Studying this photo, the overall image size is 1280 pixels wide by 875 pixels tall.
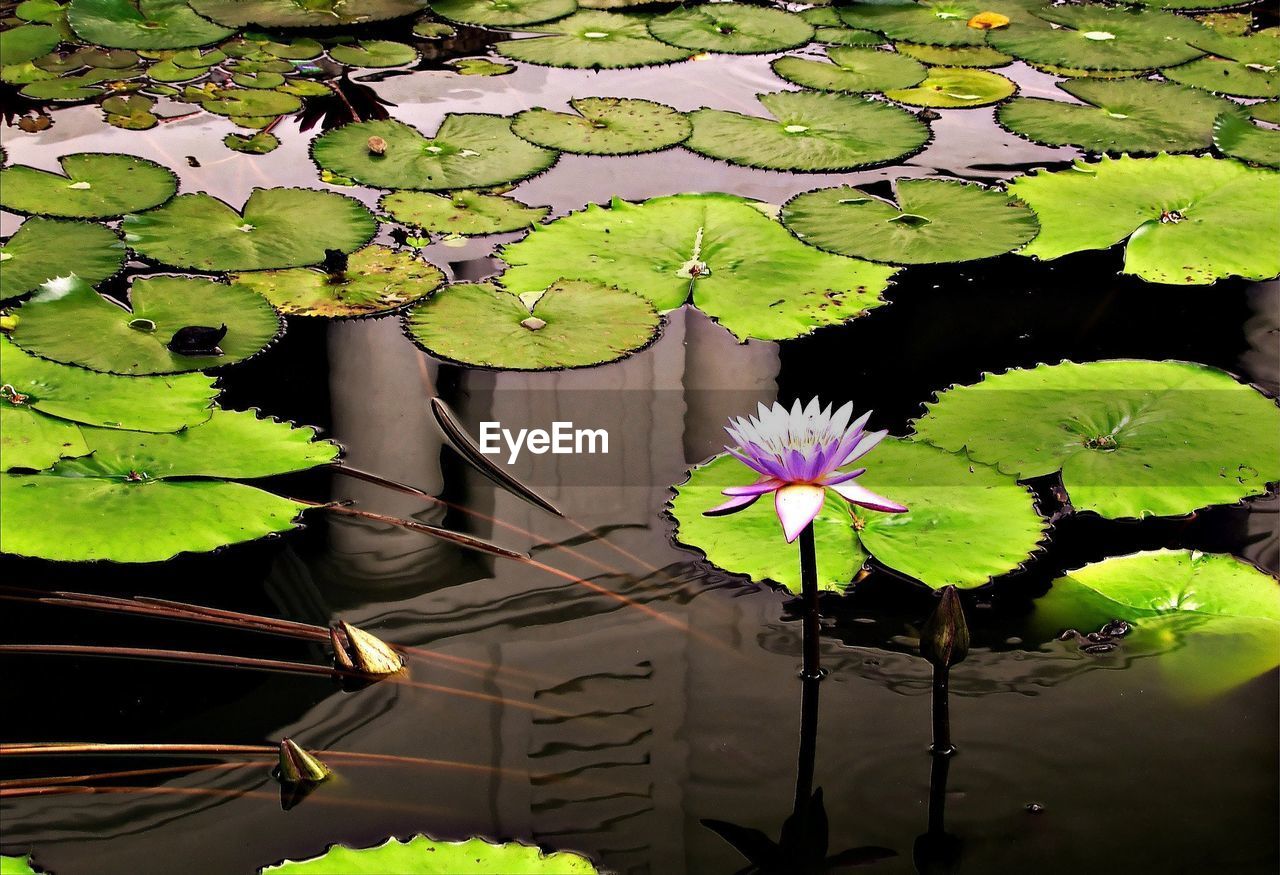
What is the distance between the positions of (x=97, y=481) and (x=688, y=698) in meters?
1.13

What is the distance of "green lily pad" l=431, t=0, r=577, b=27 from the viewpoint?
→ 431cm

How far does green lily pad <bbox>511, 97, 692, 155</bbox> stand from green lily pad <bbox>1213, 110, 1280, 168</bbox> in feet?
5.03

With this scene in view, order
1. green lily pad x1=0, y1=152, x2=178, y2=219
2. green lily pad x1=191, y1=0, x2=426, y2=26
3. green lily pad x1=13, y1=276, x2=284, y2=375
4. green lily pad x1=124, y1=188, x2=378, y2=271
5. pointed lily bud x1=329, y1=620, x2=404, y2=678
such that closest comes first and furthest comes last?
pointed lily bud x1=329, y1=620, x2=404, y2=678, green lily pad x1=13, y1=276, x2=284, y2=375, green lily pad x1=124, y1=188, x2=378, y2=271, green lily pad x1=0, y1=152, x2=178, y2=219, green lily pad x1=191, y1=0, x2=426, y2=26

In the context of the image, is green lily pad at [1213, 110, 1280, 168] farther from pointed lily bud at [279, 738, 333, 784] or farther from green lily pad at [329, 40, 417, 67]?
pointed lily bud at [279, 738, 333, 784]

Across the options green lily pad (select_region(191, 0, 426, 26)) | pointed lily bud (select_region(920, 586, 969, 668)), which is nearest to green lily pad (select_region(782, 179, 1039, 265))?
pointed lily bud (select_region(920, 586, 969, 668))

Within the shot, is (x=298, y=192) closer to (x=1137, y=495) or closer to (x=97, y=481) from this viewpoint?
(x=97, y=481)

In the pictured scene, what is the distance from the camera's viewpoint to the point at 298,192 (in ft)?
9.84

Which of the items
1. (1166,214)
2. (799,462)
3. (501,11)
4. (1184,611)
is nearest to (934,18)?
(501,11)

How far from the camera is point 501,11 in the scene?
4.40 m

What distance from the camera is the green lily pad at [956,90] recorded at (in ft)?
12.1

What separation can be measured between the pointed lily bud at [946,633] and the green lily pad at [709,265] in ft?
3.74

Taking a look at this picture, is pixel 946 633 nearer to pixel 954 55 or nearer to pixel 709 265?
pixel 709 265

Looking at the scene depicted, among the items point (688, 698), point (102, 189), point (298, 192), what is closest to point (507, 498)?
point (688, 698)

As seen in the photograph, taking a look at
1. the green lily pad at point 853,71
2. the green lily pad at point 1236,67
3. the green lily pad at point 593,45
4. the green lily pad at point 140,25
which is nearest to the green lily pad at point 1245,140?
the green lily pad at point 1236,67
